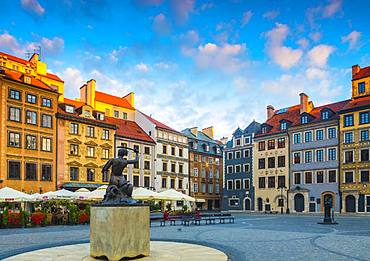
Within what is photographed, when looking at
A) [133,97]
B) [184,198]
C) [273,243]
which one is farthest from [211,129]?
[273,243]

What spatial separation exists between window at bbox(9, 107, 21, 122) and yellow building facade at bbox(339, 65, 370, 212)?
37.6 m

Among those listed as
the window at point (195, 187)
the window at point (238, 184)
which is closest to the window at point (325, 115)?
the window at point (238, 184)

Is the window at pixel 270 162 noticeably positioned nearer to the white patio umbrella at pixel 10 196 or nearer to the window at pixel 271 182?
the window at pixel 271 182

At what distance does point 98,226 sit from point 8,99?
32.5m

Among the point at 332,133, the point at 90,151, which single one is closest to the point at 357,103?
the point at 332,133

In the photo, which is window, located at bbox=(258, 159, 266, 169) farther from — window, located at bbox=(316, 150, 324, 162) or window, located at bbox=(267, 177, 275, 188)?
window, located at bbox=(316, 150, 324, 162)

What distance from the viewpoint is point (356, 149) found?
4881 centimetres

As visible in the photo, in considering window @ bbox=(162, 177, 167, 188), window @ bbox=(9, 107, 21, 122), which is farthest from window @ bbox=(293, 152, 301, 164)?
window @ bbox=(9, 107, 21, 122)

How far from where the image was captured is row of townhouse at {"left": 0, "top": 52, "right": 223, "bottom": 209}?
40.2 m

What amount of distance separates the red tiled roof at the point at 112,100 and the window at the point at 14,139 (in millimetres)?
16547

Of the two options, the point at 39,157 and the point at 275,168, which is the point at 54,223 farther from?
the point at 275,168

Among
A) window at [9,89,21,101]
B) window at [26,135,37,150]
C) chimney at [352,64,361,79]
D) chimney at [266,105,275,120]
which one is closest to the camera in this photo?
window at [9,89,21,101]

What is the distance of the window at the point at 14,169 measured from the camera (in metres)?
39.1

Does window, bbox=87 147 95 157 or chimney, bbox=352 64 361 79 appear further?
chimney, bbox=352 64 361 79
